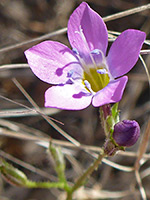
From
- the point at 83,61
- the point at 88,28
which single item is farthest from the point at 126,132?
the point at 88,28

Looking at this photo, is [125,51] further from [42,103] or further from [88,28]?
[42,103]

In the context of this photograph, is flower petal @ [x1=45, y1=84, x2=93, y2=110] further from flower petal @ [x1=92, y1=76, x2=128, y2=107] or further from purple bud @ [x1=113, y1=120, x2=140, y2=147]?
purple bud @ [x1=113, y1=120, x2=140, y2=147]

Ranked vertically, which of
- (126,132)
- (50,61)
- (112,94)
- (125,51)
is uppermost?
(50,61)

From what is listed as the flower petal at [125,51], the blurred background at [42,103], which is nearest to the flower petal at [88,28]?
the flower petal at [125,51]

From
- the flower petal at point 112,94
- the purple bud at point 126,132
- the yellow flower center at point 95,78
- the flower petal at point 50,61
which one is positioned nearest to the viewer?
the flower petal at point 112,94

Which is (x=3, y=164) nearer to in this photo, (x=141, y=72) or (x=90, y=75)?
(x=90, y=75)

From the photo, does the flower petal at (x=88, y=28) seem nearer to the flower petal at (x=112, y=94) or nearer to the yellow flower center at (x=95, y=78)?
the yellow flower center at (x=95, y=78)

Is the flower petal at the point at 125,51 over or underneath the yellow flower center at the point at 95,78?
over

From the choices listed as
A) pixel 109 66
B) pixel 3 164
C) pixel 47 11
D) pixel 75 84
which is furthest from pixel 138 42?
pixel 47 11
